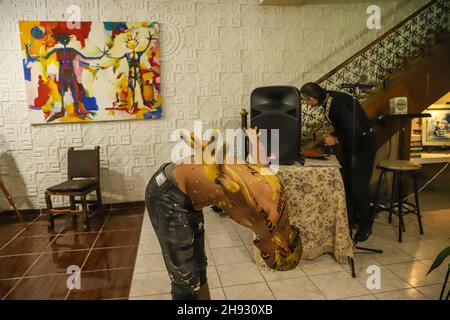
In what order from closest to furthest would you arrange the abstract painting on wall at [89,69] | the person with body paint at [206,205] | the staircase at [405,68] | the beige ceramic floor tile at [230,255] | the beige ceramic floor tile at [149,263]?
1. the person with body paint at [206,205]
2. the beige ceramic floor tile at [149,263]
3. the beige ceramic floor tile at [230,255]
4. the staircase at [405,68]
5. the abstract painting on wall at [89,69]

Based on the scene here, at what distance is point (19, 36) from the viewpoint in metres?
4.09

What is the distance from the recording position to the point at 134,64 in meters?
4.32

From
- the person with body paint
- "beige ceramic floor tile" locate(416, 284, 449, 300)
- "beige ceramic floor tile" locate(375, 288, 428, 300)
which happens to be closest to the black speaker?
"beige ceramic floor tile" locate(375, 288, 428, 300)

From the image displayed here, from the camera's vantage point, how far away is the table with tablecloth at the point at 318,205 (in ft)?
8.43

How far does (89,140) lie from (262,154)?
12.4 feet

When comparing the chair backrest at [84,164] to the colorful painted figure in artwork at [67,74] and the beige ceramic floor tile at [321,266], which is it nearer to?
the colorful painted figure in artwork at [67,74]

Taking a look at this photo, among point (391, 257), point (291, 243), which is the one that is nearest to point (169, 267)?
point (291, 243)

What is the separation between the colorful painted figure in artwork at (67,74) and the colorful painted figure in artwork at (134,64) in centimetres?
32

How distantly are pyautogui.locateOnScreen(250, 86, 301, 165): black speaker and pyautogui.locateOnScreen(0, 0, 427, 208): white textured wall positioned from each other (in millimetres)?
1896

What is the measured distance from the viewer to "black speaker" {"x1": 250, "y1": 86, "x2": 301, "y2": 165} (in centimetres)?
263

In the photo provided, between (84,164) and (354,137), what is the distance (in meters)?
3.24

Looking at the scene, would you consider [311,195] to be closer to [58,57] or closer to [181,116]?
[181,116]

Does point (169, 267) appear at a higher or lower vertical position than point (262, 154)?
lower

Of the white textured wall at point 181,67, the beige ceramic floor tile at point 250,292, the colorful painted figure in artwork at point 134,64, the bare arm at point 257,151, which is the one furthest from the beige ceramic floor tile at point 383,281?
the colorful painted figure in artwork at point 134,64
